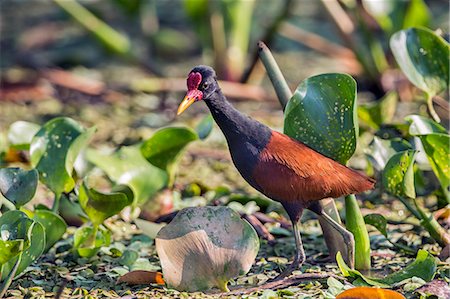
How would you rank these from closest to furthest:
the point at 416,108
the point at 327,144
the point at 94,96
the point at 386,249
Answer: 1. the point at 327,144
2. the point at 386,249
3. the point at 416,108
4. the point at 94,96

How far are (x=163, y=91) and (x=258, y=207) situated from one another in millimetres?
1353

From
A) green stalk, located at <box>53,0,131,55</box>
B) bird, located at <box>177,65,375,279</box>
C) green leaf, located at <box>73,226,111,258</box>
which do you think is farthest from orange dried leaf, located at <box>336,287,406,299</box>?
green stalk, located at <box>53,0,131,55</box>

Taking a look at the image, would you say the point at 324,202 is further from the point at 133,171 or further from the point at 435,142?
the point at 133,171

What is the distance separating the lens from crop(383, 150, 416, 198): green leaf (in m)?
2.27

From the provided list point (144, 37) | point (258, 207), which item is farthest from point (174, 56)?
point (258, 207)

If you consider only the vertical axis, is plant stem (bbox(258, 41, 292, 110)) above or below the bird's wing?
above

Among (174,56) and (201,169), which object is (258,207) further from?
(174,56)

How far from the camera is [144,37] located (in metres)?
4.77

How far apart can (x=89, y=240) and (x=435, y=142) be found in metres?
0.91

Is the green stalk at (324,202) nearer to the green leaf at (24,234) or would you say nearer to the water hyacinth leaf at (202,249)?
the water hyacinth leaf at (202,249)

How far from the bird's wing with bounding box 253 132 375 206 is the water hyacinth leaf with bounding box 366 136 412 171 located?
0.97ft

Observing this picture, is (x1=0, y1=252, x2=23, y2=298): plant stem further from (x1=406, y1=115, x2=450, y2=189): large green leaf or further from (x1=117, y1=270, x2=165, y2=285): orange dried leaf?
(x1=406, y1=115, x2=450, y2=189): large green leaf

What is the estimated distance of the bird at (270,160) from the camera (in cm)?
216

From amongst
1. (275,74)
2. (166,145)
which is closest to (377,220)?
(275,74)
